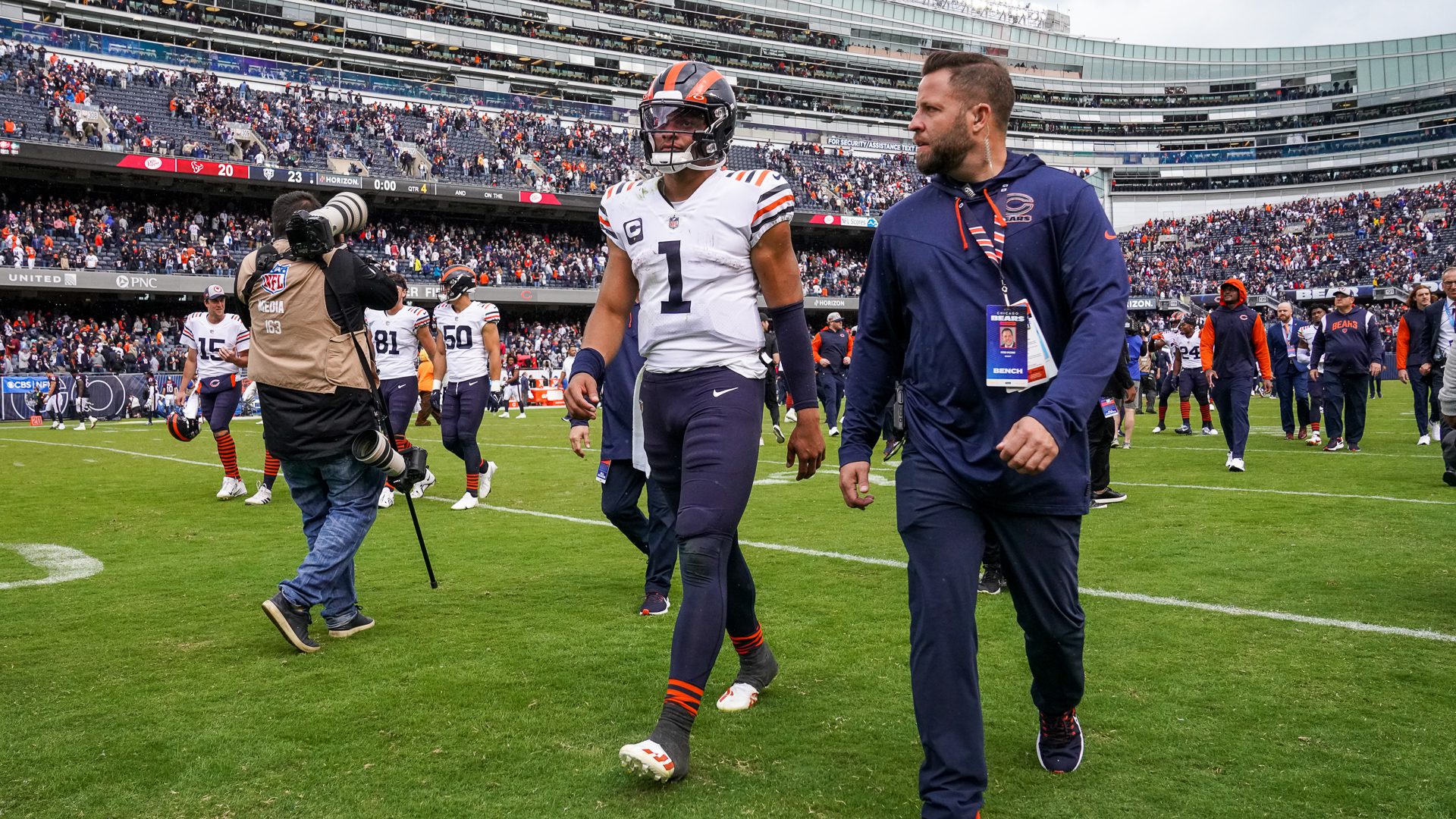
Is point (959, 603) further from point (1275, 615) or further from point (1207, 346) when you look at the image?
point (1207, 346)

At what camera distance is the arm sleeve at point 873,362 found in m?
3.05

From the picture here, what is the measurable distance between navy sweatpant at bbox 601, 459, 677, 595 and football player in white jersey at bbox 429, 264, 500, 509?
161 inches

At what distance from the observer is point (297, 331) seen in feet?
16.1

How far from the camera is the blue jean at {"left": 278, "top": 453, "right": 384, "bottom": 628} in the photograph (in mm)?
4871

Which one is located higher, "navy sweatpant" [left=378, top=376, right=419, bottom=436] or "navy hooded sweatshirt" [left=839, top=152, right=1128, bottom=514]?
"navy hooded sweatshirt" [left=839, top=152, right=1128, bottom=514]

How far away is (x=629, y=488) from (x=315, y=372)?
1747 mm

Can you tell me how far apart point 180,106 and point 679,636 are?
145ft

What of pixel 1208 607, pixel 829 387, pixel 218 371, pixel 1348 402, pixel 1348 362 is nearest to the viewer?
pixel 1208 607

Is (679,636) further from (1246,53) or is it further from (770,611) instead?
(1246,53)

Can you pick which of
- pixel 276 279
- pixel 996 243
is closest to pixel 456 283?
pixel 276 279

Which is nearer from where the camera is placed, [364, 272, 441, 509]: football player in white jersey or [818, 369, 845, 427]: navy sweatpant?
[364, 272, 441, 509]: football player in white jersey

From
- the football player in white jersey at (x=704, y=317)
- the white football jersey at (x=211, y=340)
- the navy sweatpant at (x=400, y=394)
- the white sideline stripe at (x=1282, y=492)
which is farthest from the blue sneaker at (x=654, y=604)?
the white football jersey at (x=211, y=340)

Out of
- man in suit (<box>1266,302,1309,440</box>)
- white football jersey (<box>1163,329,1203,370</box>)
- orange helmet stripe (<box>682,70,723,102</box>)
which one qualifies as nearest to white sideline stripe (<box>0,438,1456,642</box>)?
orange helmet stripe (<box>682,70,723,102</box>)

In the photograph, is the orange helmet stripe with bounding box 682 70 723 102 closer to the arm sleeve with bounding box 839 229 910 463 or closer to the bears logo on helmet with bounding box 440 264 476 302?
the arm sleeve with bounding box 839 229 910 463
